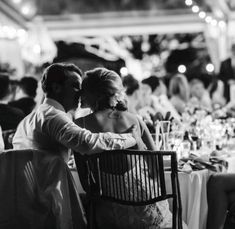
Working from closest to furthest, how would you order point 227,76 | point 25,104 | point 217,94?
1. point 25,104
2. point 217,94
3. point 227,76

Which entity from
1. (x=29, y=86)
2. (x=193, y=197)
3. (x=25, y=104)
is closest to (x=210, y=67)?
(x=29, y=86)

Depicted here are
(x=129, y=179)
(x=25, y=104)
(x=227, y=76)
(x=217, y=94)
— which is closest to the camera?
(x=129, y=179)

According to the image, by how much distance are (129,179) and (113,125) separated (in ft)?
1.07

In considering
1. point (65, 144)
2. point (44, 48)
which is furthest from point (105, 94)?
point (44, 48)

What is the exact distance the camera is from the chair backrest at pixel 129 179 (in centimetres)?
243

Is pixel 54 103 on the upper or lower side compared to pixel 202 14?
lower

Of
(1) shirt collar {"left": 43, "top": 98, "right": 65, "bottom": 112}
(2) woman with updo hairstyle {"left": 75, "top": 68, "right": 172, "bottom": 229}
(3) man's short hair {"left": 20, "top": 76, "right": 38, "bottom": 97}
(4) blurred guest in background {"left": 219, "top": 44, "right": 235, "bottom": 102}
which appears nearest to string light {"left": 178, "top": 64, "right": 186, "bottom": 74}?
(4) blurred guest in background {"left": 219, "top": 44, "right": 235, "bottom": 102}

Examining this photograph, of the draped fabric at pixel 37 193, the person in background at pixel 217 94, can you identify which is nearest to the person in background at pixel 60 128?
the draped fabric at pixel 37 193

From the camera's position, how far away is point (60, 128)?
2.60 meters

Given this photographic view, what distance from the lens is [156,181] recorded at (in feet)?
8.61

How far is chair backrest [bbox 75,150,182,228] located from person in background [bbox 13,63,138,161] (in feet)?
0.30

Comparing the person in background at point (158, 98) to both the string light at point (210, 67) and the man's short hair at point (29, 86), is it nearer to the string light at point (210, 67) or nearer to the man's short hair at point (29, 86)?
the man's short hair at point (29, 86)

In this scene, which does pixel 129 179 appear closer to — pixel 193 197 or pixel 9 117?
pixel 193 197

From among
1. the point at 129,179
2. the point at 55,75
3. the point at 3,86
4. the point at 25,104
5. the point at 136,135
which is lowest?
the point at 129,179
